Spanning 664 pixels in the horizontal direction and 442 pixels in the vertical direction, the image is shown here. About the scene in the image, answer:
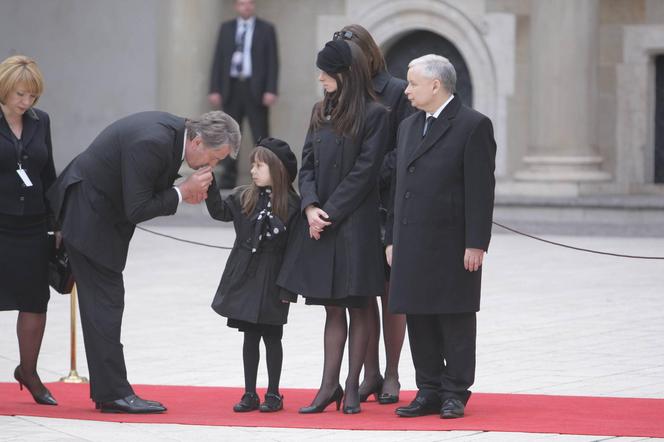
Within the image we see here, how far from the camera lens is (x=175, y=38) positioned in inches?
735

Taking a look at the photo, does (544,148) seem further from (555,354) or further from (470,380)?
(470,380)

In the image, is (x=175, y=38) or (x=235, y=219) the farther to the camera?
(x=175, y=38)

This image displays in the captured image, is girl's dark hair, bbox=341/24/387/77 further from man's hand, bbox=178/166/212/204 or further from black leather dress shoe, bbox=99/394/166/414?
black leather dress shoe, bbox=99/394/166/414

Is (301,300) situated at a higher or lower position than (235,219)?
lower

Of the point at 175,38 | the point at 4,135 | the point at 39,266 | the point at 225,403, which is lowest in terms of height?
the point at 225,403

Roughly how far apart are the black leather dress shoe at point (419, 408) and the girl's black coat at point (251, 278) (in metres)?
0.72

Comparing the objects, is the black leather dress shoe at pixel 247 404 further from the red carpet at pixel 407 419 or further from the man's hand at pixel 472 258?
the man's hand at pixel 472 258

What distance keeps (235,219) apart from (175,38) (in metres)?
11.4

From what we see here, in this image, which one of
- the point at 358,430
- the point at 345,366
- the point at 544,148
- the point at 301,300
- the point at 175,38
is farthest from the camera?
the point at 175,38

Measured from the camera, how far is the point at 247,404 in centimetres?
747

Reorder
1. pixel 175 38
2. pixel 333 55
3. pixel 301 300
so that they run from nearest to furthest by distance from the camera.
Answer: pixel 333 55, pixel 301 300, pixel 175 38

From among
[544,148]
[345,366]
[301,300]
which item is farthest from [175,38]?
[345,366]

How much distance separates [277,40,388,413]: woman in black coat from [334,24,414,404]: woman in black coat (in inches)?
5.5

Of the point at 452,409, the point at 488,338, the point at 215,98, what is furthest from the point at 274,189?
the point at 215,98
